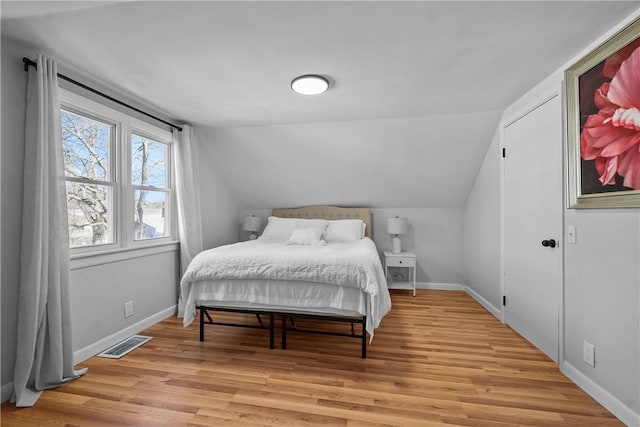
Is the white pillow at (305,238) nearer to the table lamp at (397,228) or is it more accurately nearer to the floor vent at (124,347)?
the table lamp at (397,228)

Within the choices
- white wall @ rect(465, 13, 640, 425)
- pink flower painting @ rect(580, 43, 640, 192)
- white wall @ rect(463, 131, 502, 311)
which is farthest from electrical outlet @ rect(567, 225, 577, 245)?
white wall @ rect(463, 131, 502, 311)

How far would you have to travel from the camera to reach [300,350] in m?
2.32

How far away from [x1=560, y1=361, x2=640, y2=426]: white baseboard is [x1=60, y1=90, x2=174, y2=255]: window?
3.65 meters

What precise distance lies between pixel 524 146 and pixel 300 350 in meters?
2.67

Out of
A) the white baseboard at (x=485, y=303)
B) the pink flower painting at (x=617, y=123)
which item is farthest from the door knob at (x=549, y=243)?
the white baseboard at (x=485, y=303)

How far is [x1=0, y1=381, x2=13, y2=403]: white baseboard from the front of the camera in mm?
1693

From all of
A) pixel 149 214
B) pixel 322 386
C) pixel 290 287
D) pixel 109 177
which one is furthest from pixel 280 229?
pixel 322 386

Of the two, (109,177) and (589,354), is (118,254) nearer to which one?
(109,177)

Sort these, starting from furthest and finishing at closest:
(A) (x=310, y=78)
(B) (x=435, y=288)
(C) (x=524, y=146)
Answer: (B) (x=435, y=288) → (C) (x=524, y=146) → (A) (x=310, y=78)

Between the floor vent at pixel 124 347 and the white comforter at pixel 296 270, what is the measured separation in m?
0.46

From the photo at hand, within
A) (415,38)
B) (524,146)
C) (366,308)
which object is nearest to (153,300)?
(366,308)

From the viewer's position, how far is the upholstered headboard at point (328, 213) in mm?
4227

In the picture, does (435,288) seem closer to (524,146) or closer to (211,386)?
(524,146)

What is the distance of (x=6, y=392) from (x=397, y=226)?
3904mm
